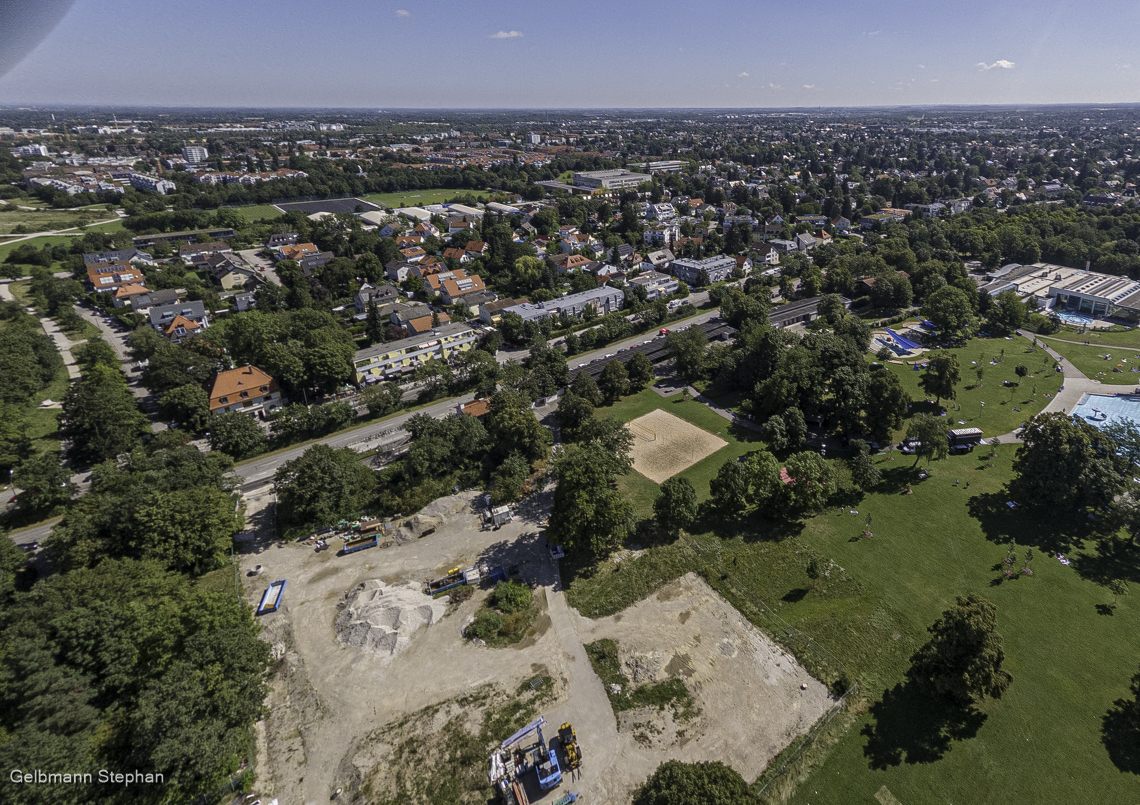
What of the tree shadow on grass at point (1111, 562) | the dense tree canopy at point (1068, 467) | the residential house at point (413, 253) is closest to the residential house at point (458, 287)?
the residential house at point (413, 253)

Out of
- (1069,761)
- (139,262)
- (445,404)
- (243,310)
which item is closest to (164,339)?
(243,310)

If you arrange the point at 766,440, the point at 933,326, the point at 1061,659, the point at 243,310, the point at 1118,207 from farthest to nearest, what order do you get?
the point at 1118,207 → the point at 243,310 → the point at 933,326 → the point at 766,440 → the point at 1061,659

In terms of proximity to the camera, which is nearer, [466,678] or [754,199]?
[466,678]

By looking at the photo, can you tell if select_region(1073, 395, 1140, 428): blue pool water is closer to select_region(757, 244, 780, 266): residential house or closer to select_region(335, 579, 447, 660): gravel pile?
select_region(757, 244, 780, 266): residential house

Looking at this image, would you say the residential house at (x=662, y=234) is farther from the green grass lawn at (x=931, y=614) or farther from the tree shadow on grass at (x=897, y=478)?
the tree shadow on grass at (x=897, y=478)

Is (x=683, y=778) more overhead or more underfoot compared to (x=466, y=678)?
more overhead

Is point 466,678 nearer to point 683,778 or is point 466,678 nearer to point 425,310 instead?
point 683,778
